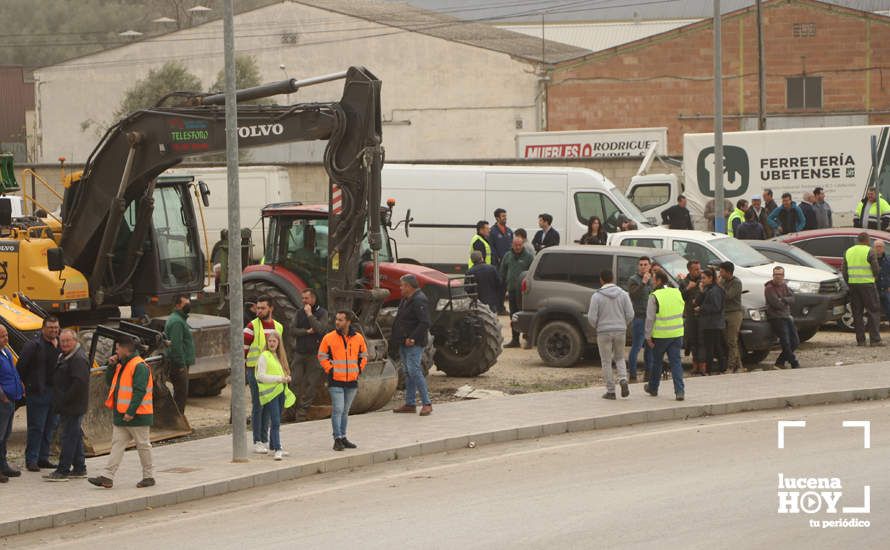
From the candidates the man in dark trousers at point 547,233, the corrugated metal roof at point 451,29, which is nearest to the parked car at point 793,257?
the man in dark trousers at point 547,233

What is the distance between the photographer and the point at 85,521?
1210 cm

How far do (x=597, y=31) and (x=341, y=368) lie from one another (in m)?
61.9

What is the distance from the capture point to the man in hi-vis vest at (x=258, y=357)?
14.5m

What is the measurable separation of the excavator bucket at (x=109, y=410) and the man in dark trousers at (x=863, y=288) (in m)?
11.8

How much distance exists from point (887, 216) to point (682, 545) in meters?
20.9

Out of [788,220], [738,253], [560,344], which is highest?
[788,220]

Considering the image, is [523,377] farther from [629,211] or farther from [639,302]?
[629,211]

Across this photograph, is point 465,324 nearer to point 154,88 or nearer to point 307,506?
point 307,506

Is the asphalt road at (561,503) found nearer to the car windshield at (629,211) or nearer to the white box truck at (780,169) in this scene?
the car windshield at (629,211)

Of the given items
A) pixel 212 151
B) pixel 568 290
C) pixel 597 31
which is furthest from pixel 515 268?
pixel 597 31

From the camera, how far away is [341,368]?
1462cm

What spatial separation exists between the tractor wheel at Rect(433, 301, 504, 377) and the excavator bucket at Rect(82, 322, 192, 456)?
4524 mm

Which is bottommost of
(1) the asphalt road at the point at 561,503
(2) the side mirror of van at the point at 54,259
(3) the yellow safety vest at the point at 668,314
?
(1) the asphalt road at the point at 561,503

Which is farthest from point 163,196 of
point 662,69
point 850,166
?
point 662,69
